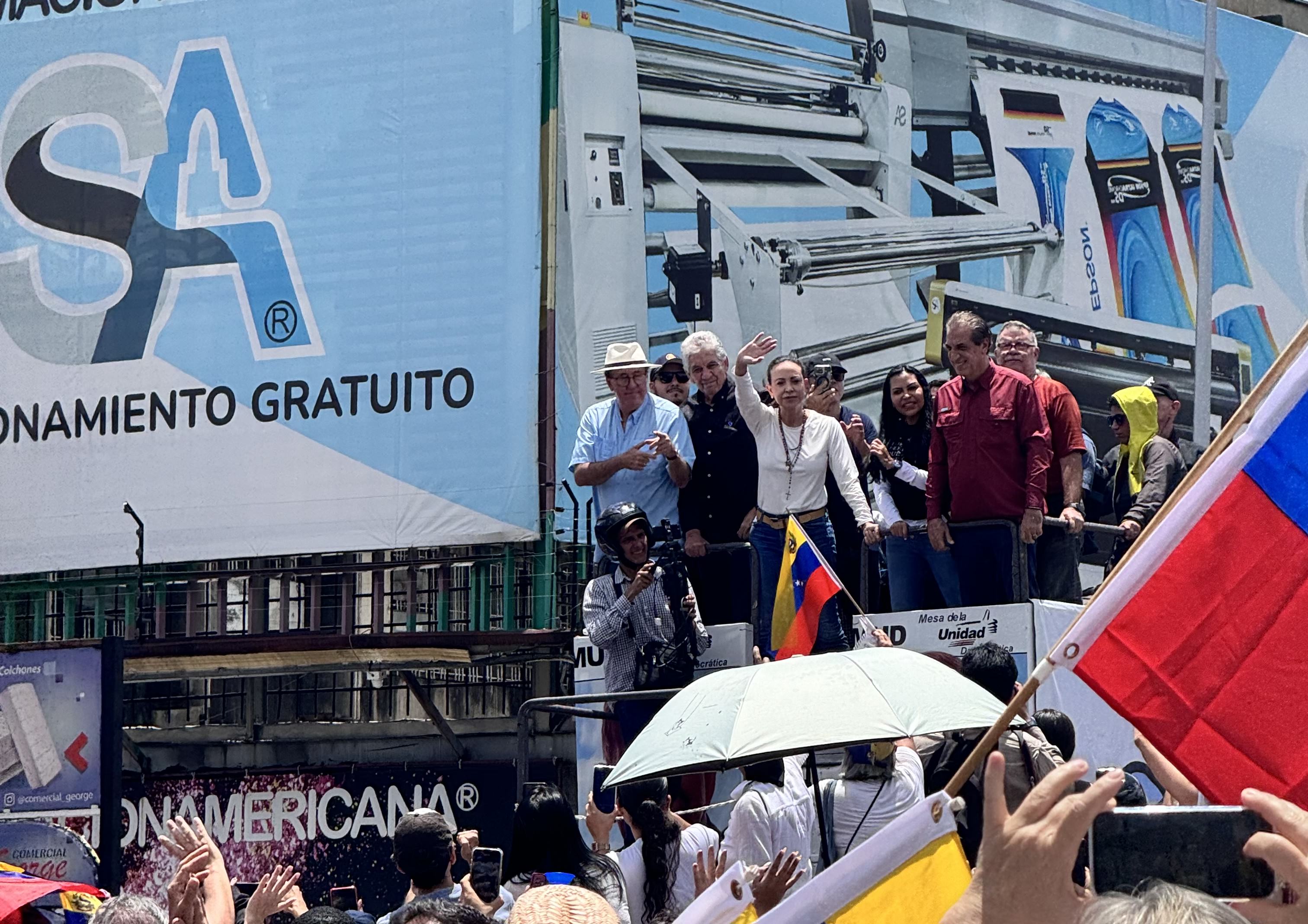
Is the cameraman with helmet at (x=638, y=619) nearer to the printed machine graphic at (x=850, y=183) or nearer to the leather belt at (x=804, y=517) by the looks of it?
the leather belt at (x=804, y=517)

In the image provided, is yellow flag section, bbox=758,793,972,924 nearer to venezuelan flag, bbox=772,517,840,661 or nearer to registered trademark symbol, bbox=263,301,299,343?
venezuelan flag, bbox=772,517,840,661

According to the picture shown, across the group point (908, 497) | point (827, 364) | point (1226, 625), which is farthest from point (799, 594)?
point (1226, 625)

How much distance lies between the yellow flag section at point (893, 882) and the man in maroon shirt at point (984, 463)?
16.9 feet

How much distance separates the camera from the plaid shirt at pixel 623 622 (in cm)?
850

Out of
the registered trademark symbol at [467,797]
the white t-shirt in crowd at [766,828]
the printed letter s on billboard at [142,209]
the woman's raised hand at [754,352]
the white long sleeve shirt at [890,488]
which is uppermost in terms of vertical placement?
the printed letter s on billboard at [142,209]

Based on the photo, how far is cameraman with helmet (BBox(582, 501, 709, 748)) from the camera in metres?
8.41

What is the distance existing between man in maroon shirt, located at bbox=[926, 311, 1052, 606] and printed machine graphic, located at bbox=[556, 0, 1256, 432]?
6267 mm

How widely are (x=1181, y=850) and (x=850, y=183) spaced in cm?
1399

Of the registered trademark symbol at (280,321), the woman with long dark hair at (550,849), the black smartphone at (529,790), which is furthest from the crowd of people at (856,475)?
the registered trademark symbol at (280,321)

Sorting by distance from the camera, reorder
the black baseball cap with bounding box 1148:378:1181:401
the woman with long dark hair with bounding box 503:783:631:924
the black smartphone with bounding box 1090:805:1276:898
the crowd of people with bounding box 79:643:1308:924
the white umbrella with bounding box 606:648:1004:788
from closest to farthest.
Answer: the crowd of people with bounding box 79:643:1308:924
the black smartphone with bounding box 1090:805:1276:898
the white umbrella with bounding box 606:648:1004:788
the woman with long dark hair with bounding box 503:783:631:924
the black baseball cap with bounding box 1148:378:1181:401

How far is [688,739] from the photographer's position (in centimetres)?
568

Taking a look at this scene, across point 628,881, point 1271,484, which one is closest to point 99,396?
point 628,881

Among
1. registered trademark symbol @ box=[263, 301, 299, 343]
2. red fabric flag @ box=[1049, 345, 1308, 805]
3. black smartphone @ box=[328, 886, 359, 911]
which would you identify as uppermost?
registered trademark symbol @ box=[263, 301, 299, 343]

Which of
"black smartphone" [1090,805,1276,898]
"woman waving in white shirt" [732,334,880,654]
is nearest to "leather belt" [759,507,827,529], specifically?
"woman waving in white shirt" [732,334,880,654]
